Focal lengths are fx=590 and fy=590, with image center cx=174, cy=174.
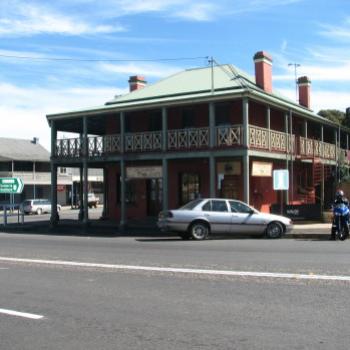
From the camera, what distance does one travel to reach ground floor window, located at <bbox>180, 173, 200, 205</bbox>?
29094 millimetres

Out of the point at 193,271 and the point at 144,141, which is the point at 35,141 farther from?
the point at 193,271

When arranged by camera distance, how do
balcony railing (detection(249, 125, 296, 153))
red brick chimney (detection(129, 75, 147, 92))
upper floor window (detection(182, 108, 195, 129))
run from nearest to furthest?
balcony railing (detection(249, 125, 296, 153))
upper floor window (detection(182, 108, 195, 129))
red brick chimney (detection(129, 75, 147, 92))

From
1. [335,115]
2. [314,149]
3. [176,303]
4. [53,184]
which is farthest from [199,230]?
[335,115]

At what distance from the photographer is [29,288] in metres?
9.27

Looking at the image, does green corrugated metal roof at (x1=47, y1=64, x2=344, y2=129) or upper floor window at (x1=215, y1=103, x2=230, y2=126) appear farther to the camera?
upper floor window at (x1=215, y1=103, x2=230, y2=126)

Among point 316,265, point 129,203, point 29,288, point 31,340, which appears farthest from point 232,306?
point 129,203

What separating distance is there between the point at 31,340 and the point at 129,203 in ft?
82.6

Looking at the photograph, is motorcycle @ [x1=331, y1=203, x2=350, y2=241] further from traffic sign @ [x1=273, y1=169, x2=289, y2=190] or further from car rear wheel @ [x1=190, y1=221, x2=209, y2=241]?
traffic sign @ [x1=273, y1=169, x2=289, y2=190]

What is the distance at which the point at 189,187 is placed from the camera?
2931cm

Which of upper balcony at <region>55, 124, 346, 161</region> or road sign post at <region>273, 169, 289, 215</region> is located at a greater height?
upper balcony at <region>55, 124, 346, 161</region>

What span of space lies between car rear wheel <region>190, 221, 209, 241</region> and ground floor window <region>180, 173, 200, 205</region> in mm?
9374

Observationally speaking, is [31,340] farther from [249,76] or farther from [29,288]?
[249,76]

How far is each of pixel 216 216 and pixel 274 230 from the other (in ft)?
6.65

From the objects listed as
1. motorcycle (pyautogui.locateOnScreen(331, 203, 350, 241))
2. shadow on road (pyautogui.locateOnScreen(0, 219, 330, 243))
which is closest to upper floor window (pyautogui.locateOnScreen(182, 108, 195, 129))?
shadow on road (pyautogui.locateOnScreen(0, 219, 330, 243))
